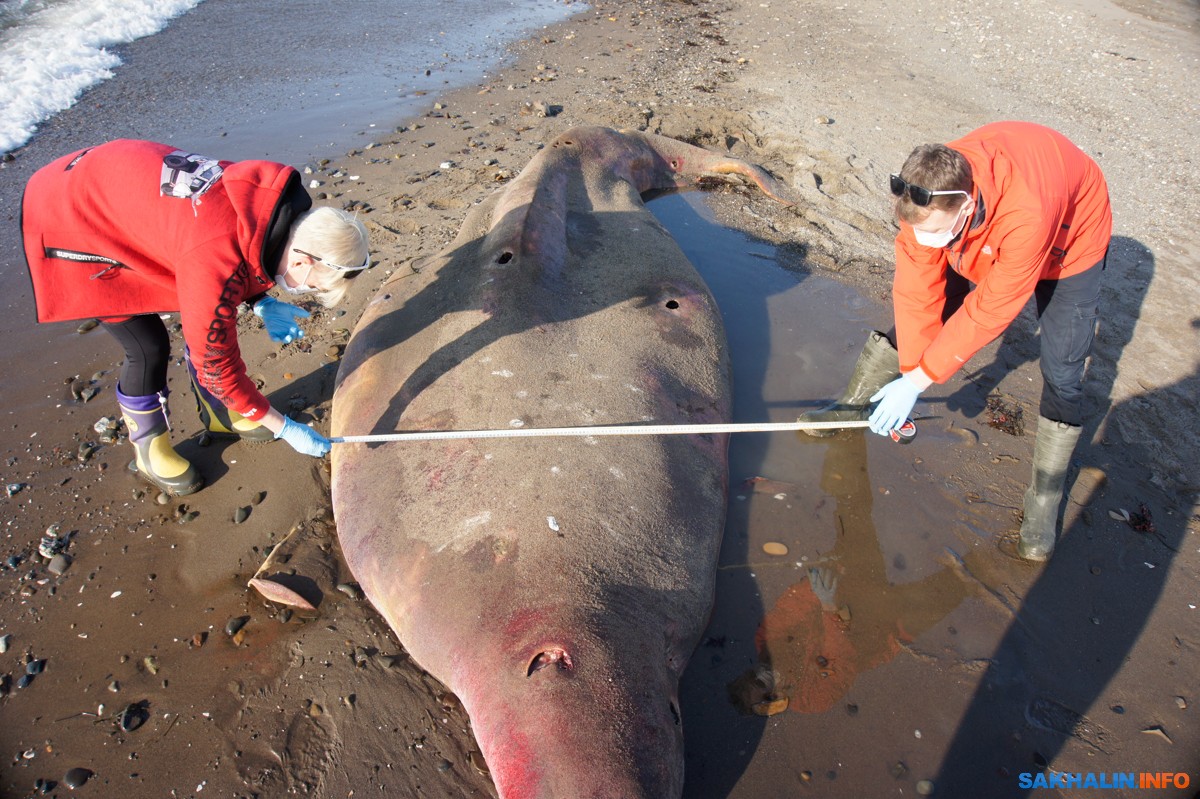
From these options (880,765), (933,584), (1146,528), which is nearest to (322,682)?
(880,765)

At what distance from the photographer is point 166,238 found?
2.67 m

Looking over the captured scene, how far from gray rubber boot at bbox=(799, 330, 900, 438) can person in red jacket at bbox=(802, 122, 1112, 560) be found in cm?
10

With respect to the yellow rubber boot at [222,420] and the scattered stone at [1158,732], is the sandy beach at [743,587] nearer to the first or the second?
the scattered stone at [1158,732]

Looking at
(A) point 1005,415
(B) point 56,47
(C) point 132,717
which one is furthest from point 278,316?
(B) point 56,47

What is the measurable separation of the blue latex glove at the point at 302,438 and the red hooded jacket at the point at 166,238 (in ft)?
0.50

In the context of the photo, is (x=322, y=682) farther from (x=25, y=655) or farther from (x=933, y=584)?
(x=933, y=584)

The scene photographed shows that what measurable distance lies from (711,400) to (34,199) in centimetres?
328

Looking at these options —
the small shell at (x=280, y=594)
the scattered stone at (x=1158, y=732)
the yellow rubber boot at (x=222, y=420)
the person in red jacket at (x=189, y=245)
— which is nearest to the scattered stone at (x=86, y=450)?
the yellow rubber boot at (x=222, y=420)

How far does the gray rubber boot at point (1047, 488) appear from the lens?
10.9 ft

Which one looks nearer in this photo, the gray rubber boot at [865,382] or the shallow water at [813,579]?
the shallow water at [813,579]

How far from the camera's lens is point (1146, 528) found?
353 centimetres

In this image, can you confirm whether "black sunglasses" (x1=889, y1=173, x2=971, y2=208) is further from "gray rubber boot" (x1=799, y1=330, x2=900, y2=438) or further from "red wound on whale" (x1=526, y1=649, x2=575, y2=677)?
"red wound on whale" (x1=526, y1=649, x2=575, y2=677)

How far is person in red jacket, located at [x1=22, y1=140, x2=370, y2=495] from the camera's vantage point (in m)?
2.57

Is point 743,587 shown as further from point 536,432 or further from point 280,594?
point 280,594
